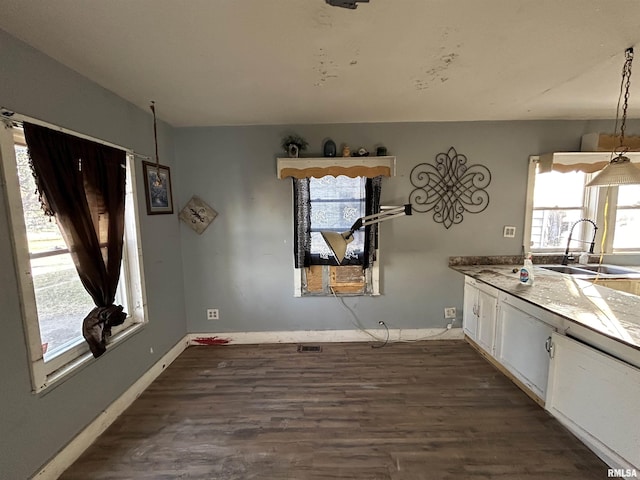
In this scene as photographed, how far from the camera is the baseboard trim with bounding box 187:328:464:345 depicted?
301cm

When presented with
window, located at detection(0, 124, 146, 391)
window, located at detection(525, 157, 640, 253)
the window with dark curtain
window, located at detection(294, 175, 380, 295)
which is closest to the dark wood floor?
window, located at detection(0, 124, 146, 391)

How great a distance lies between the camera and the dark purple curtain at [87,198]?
4.79ft

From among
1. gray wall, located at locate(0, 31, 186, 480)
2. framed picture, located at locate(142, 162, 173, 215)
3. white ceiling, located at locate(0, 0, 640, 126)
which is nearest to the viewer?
white ceiling, located at locate(0, 0, 640, 126)

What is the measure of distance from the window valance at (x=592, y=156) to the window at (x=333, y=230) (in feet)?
5.67

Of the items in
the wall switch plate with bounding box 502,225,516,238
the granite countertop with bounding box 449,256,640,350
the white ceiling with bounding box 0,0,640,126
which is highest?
the white ceiling with bounding box 0,0,640,126

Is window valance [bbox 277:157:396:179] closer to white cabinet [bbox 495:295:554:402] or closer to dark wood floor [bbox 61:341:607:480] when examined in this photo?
white cabinet [bbox 495:295:554:402]

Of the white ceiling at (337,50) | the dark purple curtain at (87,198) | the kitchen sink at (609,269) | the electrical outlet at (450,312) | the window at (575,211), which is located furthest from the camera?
the electrical outlet at (450,312)

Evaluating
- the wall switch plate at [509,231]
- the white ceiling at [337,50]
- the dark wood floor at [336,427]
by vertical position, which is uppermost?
the white ceiling at [337,50]

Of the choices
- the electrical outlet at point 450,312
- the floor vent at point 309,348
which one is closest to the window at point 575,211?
the electrical outlet at point 450,312

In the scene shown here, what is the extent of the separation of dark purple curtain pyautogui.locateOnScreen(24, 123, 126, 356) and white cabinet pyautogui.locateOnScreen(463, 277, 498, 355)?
2940mm

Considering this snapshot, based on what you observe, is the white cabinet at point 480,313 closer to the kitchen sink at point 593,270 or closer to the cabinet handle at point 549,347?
the cabinet handle at point 549,347

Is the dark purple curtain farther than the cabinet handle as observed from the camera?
No

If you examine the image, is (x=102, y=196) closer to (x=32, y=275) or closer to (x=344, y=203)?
(x=32, y=275)

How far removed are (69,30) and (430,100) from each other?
2.30 m
